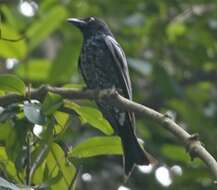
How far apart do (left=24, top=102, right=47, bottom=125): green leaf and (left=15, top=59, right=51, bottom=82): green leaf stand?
65.2 inches

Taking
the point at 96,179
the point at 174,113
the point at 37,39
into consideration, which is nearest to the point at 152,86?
the point at 174,113

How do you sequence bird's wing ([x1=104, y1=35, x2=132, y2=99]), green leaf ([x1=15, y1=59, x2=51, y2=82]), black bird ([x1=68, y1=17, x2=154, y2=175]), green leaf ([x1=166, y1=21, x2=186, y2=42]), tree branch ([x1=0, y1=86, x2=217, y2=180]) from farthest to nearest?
green leaf ([x1=166, y1=21, x2=186, y2=42]) < green leaf ([x1=15, y1=59, x2=51, y2=82]) < bird's wing ([x1=104, y1=35, x2=132, y2=99]) < black bird ([x1=68, y1=17, x2=154, y2=175]) < tree branch ([x1=0, y1=86, x2=217, y2=180])

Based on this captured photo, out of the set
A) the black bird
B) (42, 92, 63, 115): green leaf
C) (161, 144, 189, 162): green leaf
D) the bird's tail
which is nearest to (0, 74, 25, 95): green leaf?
(42, 92, 63, 115): green leaf

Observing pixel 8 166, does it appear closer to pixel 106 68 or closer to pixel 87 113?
pixel 87 113

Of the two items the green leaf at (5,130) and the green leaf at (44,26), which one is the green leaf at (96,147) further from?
the green leaf at (44,26)

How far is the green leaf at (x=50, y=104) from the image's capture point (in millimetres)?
2658

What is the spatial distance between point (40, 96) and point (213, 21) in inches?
102

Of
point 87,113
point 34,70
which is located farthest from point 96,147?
point 34,70

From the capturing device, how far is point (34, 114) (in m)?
2.62

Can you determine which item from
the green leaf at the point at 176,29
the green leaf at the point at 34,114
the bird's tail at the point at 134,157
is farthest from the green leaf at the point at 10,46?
the green leaf at the point at 176,29

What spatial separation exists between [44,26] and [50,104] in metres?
Answer: 1.71

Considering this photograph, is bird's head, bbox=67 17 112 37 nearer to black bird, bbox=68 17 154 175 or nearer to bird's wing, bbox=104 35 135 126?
black bird, bbox=68 17 154 175

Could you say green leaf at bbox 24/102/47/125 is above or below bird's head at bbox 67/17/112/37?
below

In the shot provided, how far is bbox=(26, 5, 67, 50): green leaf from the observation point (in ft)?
14.0
